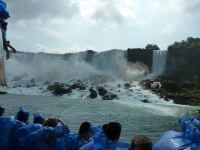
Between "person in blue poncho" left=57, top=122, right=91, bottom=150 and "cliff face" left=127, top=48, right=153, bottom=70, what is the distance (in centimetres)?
8735

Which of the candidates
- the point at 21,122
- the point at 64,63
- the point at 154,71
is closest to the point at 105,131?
the point at 21,122

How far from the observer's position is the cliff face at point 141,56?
94.6 metres

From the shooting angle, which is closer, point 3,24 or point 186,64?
point 3,24

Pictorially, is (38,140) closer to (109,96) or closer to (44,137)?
(44,137)

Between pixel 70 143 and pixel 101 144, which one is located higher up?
pixel 101 144

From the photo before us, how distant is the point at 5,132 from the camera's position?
7.00 meters

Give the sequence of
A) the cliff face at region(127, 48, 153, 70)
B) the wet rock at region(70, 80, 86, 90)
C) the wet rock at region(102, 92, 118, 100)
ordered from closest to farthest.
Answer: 1. the wet rock at region(102, 92, 118, 100)
2. the wet rock at region(70, 80, 86, 90)
3. the cliff face at region(127, 48, 153, 70)

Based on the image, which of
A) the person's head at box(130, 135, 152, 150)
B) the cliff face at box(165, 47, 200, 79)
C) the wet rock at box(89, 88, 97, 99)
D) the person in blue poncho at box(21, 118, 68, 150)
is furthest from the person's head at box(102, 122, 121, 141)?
the cliff face at box(165, 47, 200, 79)

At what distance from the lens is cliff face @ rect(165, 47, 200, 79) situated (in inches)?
3754

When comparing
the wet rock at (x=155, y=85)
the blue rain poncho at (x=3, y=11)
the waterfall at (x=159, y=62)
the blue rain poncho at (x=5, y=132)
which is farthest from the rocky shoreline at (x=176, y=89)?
the blue rain poncho at (x=3, y=11)

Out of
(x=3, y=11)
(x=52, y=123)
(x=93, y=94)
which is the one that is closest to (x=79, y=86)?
(x=93, y=94)

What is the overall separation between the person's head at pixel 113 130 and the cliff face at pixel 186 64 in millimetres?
89947

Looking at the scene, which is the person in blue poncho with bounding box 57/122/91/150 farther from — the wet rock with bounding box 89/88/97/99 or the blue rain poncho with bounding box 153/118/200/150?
the wet rock with bounding box 89/88/97/99

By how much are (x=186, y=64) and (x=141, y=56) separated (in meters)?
8.23
